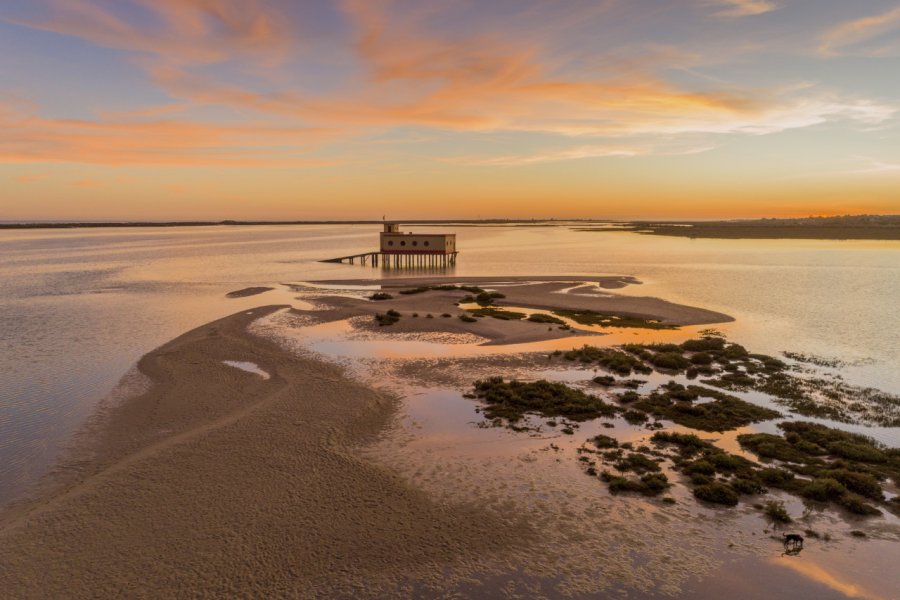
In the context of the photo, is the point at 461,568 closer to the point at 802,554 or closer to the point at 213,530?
the point at 213,530

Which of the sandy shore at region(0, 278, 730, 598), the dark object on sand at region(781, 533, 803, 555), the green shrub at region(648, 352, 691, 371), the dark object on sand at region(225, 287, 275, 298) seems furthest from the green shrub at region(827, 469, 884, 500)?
the dark object on sand at region(225, 287, 275, 298)

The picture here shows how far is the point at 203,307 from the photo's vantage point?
52781 mm

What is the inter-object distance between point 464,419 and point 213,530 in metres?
11.2

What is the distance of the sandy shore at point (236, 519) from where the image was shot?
492 inches

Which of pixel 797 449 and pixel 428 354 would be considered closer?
pixel 797 449

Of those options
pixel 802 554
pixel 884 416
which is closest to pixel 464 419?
pixel 802 554

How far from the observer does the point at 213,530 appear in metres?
14.3

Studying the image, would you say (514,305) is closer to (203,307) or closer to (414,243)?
(203,307)

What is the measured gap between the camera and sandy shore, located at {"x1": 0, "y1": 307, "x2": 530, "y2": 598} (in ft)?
41.0

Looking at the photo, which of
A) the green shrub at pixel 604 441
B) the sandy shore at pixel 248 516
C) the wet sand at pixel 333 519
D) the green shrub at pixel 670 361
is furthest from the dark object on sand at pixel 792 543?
the green shrub at pixel 670 361

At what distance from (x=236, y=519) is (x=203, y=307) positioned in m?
42.8

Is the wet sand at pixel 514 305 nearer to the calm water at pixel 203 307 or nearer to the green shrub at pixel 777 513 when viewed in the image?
the calm water at pixel 203 307

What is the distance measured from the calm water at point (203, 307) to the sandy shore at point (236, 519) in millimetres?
3227

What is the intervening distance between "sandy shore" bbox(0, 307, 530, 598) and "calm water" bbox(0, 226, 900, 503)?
10.6 ft
